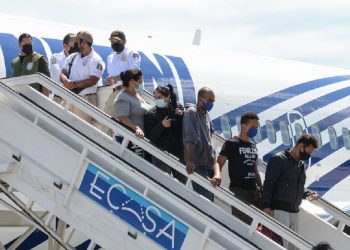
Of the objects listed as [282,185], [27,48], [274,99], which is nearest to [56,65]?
[27,48]

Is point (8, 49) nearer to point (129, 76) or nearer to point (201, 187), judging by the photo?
point (129, 76)

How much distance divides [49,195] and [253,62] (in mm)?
10167

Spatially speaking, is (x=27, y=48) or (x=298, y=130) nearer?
(x=27, y=48)

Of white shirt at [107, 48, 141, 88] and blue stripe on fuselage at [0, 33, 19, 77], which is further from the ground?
white shirt at [107, 48, 141, 88]

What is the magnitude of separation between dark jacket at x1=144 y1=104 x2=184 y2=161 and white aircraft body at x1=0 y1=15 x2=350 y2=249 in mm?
4741

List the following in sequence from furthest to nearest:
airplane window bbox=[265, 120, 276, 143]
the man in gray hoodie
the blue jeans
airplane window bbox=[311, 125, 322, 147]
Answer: airplane window bbox=[311, 125, 322, 147] < airplane window bbox=[265, 120, 276, 143] < the blue jeans < the man in gray hoodie

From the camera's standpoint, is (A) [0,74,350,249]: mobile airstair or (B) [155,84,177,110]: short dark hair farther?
(B) [155,84,177,110]: short dark hair

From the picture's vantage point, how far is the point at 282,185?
8.51 metres

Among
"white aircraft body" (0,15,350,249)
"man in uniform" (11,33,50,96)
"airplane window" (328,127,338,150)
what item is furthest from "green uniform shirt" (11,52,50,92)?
"airplane window" (328,127,338,150)

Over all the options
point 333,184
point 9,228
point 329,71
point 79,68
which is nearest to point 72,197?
point 79,68

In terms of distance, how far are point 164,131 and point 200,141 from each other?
17.6 inches

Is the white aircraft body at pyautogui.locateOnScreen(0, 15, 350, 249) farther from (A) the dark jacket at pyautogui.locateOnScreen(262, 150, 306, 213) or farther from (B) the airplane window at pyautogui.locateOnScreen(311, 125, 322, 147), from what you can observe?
(A) the dark jacket at pyautogui.locateOnScreen(262, 150, 306, 213)

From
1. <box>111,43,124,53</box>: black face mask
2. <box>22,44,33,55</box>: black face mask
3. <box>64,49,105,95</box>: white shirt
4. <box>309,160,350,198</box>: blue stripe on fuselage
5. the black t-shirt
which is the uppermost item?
<box>111,43,124,53</box>: black face mask

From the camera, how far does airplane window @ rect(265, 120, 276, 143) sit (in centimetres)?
1504
